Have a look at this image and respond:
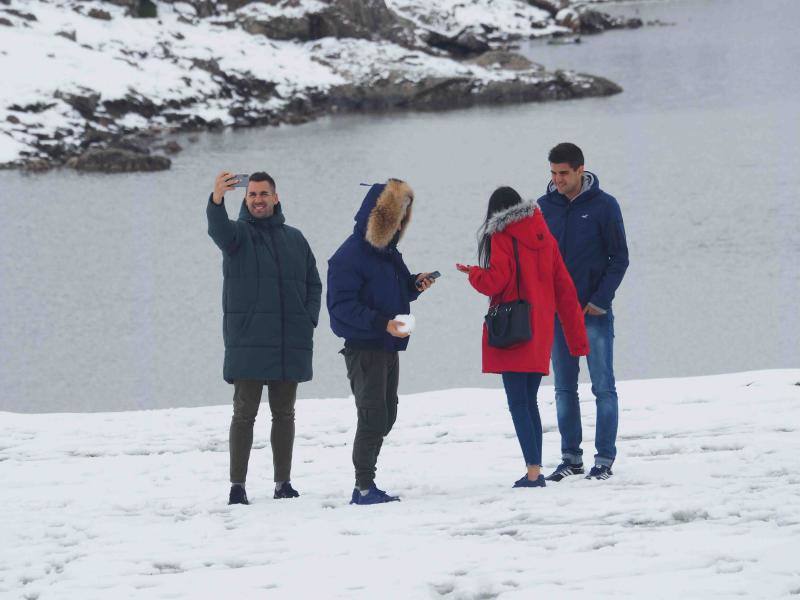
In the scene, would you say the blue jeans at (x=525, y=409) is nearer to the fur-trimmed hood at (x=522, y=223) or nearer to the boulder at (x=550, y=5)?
the fur-trimmed hood at (x=522, y=223)

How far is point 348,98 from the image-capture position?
59.9 meters

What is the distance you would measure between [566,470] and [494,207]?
1709mm

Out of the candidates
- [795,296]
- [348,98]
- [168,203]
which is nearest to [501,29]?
[348,98]

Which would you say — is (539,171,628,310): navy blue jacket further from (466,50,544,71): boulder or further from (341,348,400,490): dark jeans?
(466,50,544,71): boulder

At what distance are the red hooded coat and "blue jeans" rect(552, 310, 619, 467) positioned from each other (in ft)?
1.24

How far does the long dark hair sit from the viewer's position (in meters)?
7.23

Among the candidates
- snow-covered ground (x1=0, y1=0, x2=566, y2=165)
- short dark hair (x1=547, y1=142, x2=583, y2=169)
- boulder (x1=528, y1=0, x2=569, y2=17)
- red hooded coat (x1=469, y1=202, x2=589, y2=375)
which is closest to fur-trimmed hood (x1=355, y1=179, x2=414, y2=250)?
red hooded coat (x1=469, y1=202, x2=589, y2=375)

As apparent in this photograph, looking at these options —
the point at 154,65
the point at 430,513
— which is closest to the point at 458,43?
the point at 154,65

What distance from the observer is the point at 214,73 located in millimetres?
58250

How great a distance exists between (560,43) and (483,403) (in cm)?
7839

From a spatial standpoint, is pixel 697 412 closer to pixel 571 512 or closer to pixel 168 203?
pixel 571 512

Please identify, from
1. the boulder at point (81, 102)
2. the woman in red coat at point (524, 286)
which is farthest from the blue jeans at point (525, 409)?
the boulder at point (81, 102)

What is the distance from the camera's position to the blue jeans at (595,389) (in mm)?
7617

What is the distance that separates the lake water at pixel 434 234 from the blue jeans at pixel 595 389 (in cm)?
285
